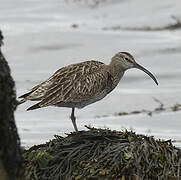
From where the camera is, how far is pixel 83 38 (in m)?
17.0

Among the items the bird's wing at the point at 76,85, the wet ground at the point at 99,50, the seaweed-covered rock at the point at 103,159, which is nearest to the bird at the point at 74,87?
the bird's wing at the point at 76,85

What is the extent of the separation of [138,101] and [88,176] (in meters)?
6.79

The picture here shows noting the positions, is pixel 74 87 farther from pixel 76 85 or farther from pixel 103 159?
pixel 103 159

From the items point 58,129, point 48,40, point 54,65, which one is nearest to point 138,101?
point 58,129

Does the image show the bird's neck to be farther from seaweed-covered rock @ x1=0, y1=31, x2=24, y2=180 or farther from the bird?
seaweed-covered rock @ x1=0, y1=31, x2=24, y2=180

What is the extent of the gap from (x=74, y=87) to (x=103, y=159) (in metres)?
2.15

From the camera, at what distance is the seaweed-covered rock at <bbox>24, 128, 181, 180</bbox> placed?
6328mm

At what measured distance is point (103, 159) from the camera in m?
6.44

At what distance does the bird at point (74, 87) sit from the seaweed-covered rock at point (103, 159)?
1.49m

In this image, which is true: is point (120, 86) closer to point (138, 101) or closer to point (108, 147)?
point (138, 101)

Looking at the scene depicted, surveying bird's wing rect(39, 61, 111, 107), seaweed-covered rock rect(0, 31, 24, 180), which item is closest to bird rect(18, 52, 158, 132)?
bird's wing rect(39, 61, 111, 107)

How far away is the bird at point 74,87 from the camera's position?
8312 mm

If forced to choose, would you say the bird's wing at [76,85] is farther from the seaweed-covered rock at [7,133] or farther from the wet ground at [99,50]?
the seaweed-covered rock at [7,133]

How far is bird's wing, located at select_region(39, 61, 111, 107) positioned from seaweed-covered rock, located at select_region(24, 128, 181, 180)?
152cm
